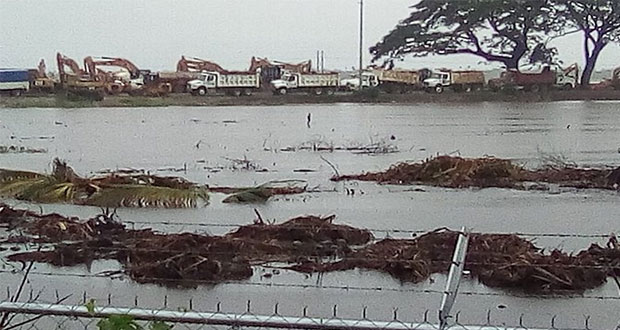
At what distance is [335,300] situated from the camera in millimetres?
3766

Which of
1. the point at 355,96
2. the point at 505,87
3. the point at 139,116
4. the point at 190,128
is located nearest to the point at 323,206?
the point at 190,128

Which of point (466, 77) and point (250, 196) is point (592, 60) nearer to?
point (466, 77)

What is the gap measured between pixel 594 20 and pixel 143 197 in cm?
1860

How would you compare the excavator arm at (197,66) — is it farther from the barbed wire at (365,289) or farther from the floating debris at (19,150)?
the barbed wire at (365,289)

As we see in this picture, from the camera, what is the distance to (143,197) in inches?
249

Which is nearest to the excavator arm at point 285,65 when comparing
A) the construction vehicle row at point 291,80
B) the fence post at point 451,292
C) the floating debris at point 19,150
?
the construction vehicle row at point 291,80

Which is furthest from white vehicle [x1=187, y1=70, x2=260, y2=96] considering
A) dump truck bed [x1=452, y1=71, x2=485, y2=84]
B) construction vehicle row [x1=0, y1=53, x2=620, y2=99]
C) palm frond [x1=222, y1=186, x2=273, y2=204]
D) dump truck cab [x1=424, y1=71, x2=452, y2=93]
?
palm frond [x1=222, y1=186, x2=273, y2=204]

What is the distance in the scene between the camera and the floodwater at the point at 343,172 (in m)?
3.77

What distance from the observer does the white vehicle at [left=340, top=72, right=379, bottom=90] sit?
24031 mm

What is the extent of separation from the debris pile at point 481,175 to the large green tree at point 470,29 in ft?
52.8

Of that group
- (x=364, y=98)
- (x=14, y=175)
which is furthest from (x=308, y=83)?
(x=14, y=175)

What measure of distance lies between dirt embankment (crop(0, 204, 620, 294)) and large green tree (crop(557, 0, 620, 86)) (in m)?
18.6

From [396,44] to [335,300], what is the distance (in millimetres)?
22407

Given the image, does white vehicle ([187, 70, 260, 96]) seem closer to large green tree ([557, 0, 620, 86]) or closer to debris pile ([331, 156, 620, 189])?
large green tree ([557, 0, 620, 86])
